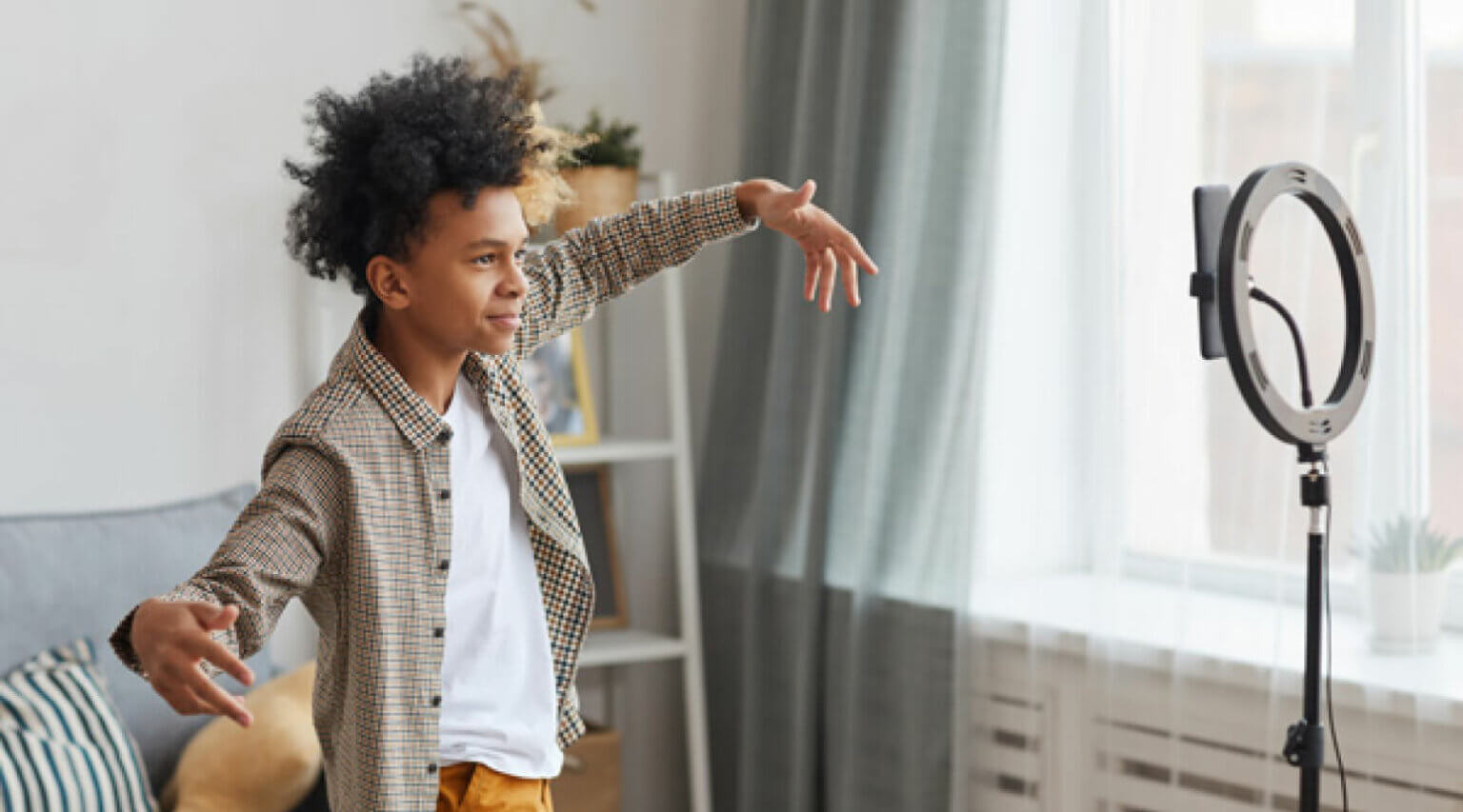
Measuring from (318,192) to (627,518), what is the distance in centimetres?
172

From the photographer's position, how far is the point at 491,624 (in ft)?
4.53

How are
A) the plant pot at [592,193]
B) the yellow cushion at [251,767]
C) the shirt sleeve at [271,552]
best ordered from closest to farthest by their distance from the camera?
the shirt sleeve at [271,552] < the yellow cushion at [251,767] < the plant pot at [592,193]

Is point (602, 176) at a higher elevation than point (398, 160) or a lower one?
higher

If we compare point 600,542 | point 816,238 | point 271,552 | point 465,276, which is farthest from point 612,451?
point 271,552

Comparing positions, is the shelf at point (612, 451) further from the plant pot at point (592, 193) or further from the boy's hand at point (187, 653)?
the boy's hand at point (187, 653)

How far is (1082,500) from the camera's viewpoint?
222 cm

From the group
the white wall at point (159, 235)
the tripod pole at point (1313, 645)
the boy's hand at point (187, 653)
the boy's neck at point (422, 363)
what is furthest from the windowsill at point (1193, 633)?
the boy's hand at point (187, 653)

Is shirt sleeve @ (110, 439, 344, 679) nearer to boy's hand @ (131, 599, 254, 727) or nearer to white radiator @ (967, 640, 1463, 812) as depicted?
boy's hand @ (131, 599, 254, 727)

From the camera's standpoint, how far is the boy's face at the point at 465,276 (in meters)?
1.31

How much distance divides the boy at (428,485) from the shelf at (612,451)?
3.76 feet

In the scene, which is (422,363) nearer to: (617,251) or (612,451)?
(617,251)

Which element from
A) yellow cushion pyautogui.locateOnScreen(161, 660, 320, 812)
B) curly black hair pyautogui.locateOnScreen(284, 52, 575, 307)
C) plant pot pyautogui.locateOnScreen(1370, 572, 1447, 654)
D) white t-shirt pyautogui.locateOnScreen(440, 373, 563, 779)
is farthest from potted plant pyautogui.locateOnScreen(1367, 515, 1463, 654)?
yellow cushion pyautogui.locateOnScreen(161, 660, 320, 812)

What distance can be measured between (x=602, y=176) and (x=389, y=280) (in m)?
1.27

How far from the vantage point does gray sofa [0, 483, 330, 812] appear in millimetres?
2092
